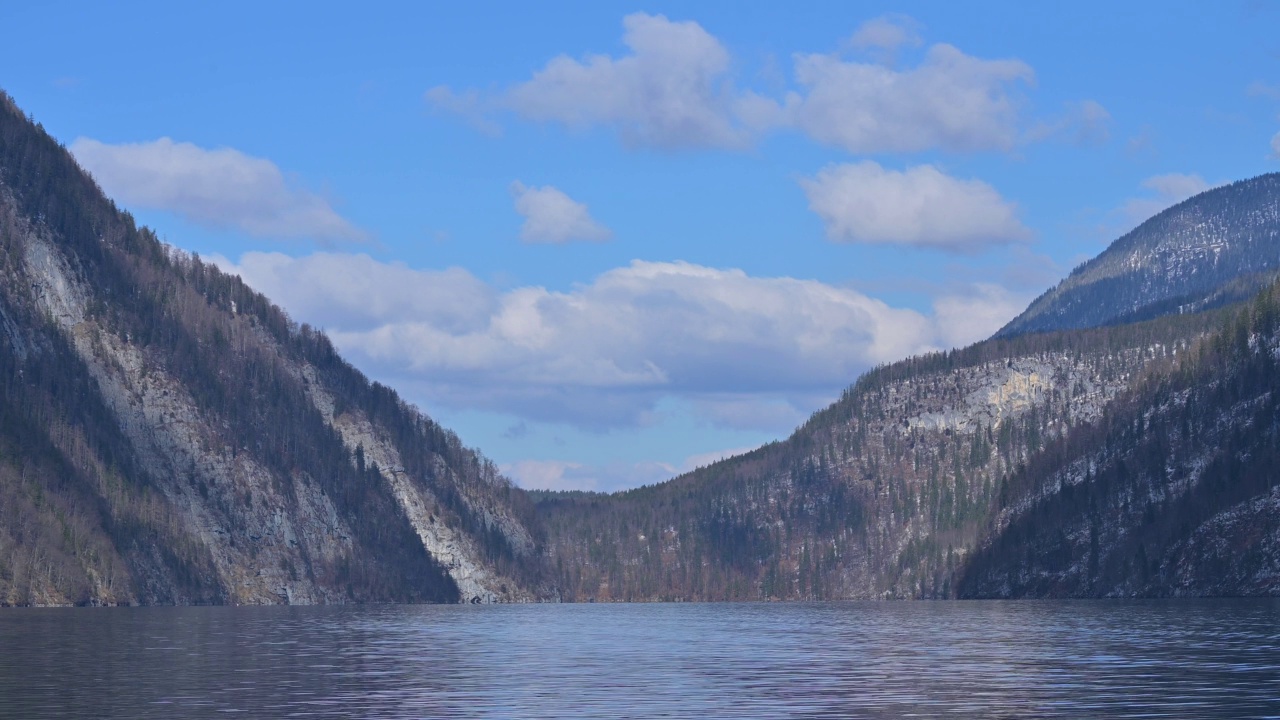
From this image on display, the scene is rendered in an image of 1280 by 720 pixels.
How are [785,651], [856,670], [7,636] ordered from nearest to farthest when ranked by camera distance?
1. [856,670]
2. [785,651]
3. [7,636]

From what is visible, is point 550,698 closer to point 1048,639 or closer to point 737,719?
point 737,719

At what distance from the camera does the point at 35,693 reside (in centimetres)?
6675

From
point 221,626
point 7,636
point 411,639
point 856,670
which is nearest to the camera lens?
point 856,670

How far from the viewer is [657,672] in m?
86.0

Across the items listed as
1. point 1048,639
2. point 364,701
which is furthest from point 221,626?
point 364,701

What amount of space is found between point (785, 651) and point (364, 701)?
1901 inches

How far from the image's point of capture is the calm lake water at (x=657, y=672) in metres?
62.4

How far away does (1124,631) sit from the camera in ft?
408

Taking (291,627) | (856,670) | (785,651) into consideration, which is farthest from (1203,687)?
(291,627)

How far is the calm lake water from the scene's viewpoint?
62438mm

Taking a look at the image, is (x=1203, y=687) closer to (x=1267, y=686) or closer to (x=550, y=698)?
(x=1267, y=686)

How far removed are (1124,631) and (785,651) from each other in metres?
32.0

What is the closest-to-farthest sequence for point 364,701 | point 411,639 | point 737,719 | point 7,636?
point 737,719 < point 364,701 < point 7,636 < point 411,639

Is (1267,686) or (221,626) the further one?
(221,626)
